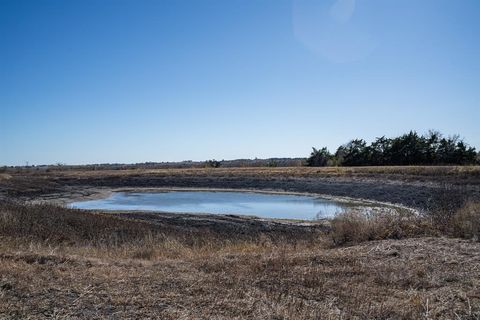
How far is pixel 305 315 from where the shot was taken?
5.23 metres

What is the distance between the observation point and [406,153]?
63.9 metres

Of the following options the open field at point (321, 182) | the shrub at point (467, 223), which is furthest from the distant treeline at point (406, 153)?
the shrub at point (467, 223)

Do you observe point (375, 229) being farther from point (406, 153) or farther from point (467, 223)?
point (406, 153)

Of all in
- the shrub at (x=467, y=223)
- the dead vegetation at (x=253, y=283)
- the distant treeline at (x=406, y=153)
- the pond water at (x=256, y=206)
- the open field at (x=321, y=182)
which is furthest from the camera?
the distant treeline at (x=406, y=153)

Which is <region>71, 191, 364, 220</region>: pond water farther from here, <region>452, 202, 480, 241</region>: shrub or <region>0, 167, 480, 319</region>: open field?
<region>0, 167, 480, 319</region>: open field

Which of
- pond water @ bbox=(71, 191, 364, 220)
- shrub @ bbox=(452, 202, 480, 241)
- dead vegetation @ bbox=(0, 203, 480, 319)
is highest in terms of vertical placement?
shrub @ bbox=(452, 202, 480, 241)

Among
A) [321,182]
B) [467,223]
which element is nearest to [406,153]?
[321,182]

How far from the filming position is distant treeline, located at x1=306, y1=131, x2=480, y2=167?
59022 millimetres

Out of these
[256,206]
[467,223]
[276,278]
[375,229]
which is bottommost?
[256,206]

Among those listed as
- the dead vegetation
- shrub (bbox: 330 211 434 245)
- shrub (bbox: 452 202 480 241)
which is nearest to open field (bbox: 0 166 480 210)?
shrub (bbox: 452 202 480 241)

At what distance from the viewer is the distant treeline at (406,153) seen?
59022 millimetres

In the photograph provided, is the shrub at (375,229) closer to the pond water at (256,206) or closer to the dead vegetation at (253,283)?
the dead vegetation at (253,283)

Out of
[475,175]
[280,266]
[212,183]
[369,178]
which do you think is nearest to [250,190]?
[212,183]

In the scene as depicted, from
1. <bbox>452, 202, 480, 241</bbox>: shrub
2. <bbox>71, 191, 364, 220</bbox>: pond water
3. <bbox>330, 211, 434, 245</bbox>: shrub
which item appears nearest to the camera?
<bbox>452, 202, 480, 241</bbox>: shrub
